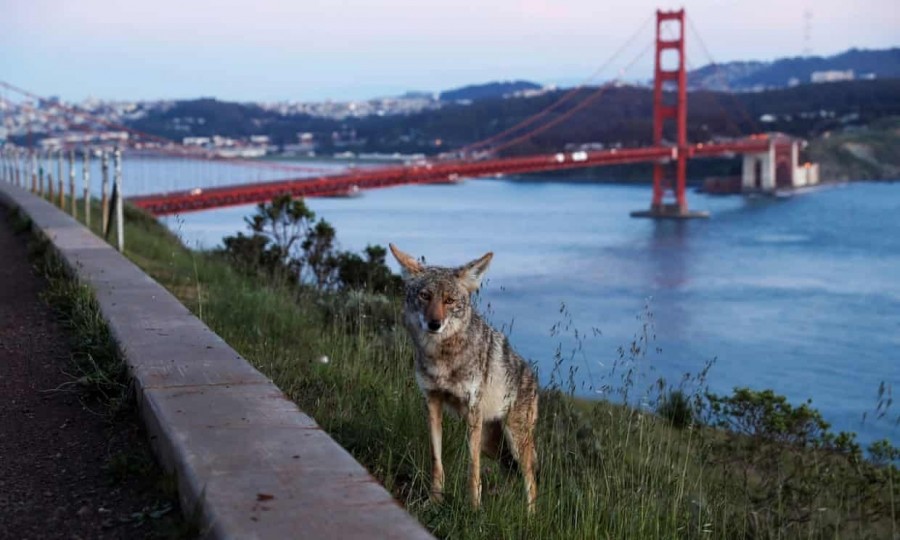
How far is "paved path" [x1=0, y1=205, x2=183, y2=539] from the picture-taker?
10.2ft

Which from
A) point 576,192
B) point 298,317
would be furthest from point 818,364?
point 576,192

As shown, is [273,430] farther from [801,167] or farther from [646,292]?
[801,167]

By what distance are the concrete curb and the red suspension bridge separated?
707 inches

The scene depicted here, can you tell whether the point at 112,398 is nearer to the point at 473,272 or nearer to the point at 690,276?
the point at 473,272

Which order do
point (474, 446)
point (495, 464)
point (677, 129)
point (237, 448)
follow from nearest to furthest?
point (237, 448)
point (474, 446)
point (495, 464)
point (677, 129)

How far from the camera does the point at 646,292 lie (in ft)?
124

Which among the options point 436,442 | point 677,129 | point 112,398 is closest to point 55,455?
point 112,398

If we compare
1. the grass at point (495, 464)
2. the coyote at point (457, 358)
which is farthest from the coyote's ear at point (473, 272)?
the grass at point (495, 464)

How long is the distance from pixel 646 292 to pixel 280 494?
35.6 metres

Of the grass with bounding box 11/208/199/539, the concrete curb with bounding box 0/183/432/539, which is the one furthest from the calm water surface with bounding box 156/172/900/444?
the concrete curb with bounding box 0/183/432/539

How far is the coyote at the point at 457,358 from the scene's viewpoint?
370 cm

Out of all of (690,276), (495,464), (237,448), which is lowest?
(690,276)

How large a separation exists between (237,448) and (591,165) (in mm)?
45297

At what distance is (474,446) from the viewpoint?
380cm
